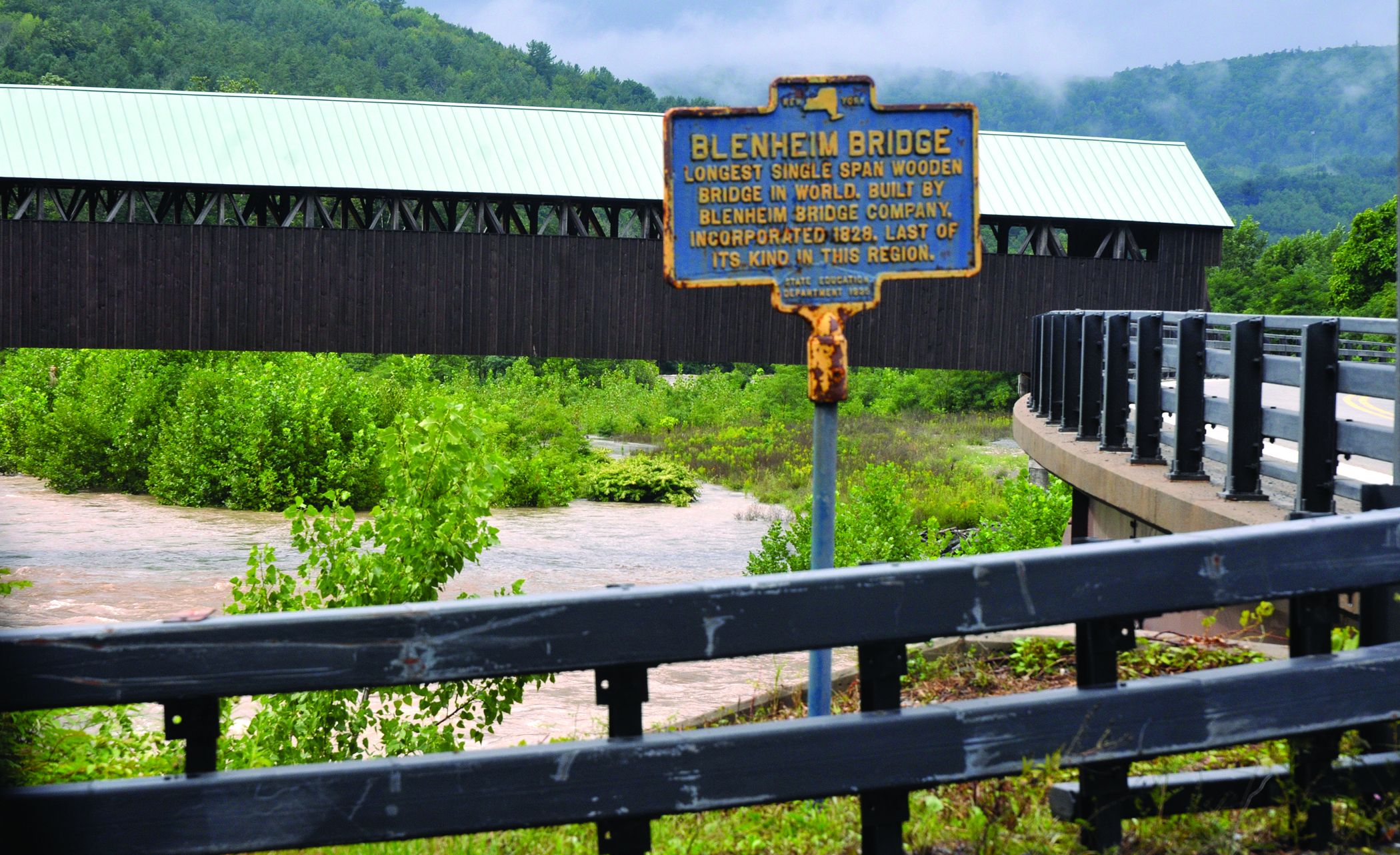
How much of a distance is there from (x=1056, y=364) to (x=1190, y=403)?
14.4ft

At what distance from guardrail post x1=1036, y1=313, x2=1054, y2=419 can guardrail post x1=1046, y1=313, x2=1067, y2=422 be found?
14 mm

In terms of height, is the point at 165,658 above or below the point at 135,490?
above

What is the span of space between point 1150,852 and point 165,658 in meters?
1.88

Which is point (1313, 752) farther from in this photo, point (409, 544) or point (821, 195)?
point (409, 544)

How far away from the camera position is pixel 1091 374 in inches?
335

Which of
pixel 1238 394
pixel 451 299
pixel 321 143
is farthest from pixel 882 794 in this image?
pixel 321 143

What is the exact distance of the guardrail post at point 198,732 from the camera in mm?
2281

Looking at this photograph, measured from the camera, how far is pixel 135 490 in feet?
71.1

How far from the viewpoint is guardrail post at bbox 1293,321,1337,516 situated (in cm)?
488

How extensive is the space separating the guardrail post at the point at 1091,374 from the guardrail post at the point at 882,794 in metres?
6.21

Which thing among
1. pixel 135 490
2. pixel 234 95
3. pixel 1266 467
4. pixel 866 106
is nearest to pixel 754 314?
pixel 234 95

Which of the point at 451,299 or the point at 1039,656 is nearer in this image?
the point at 1039,656

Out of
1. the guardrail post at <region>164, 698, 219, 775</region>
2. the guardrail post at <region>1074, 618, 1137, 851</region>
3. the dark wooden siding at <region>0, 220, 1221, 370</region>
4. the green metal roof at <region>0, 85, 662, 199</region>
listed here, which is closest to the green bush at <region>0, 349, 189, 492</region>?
the dark wooden siding at <region>0, 220, 1221, 370</region>

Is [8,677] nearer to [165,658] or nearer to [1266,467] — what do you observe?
[165,658]
